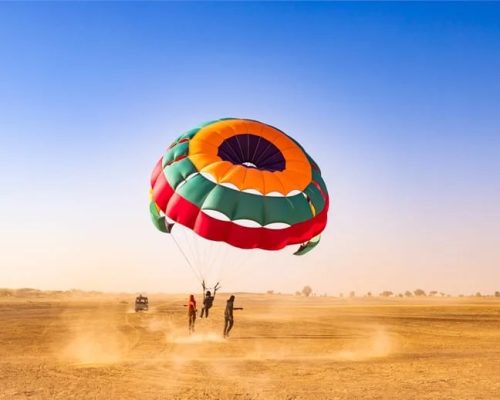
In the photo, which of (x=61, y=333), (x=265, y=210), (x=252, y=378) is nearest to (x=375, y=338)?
(x=265, y=210)

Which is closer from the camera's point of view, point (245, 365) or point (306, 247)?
point (245, 365)

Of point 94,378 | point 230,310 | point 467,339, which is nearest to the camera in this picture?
point 94,378

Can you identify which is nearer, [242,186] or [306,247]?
[242,186]

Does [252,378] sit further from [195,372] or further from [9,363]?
[9,363]

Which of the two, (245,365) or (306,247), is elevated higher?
(306,247)

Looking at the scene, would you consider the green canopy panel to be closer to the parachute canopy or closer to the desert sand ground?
the parachute canopy

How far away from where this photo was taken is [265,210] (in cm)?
1741

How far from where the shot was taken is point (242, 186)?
57.4 feet

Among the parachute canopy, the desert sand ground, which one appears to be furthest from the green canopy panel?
the desert sand ground

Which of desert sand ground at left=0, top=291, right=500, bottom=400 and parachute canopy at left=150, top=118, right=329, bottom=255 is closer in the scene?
desert sand ground at left=0, top=291, right=500, bottom=400

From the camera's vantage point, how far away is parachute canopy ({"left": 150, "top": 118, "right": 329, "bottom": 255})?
17.5 m

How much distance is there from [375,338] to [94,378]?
15523 mm

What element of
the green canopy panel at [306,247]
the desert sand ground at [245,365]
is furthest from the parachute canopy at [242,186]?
the desert sand ground at [245,365]

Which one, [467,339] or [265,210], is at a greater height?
[265,210]
